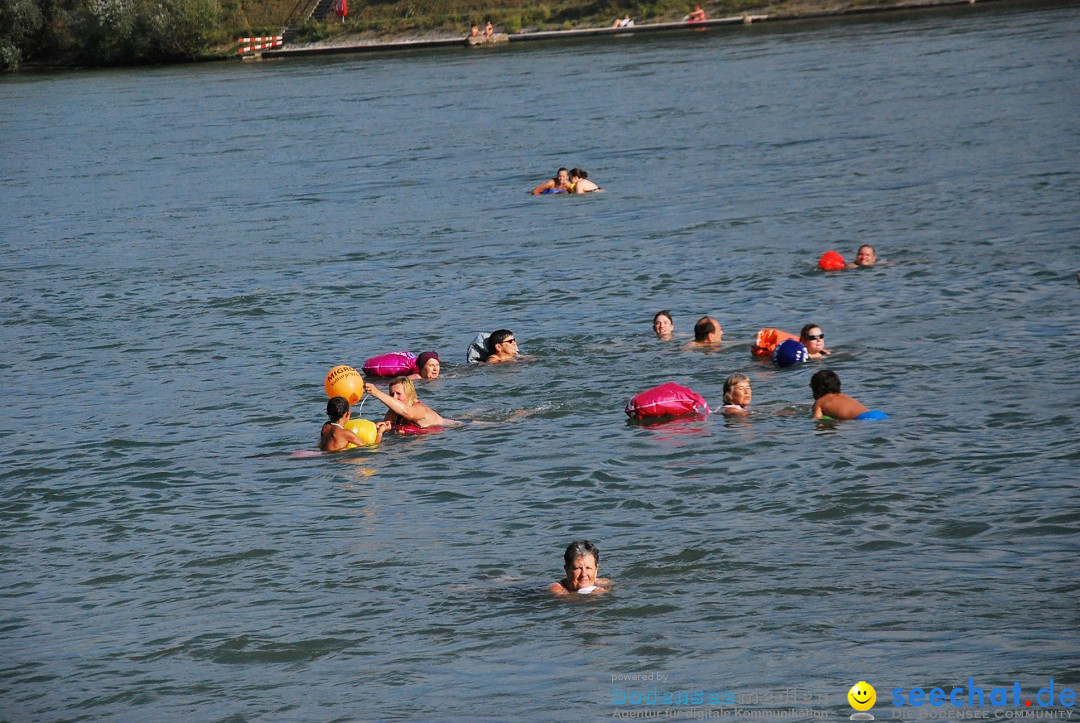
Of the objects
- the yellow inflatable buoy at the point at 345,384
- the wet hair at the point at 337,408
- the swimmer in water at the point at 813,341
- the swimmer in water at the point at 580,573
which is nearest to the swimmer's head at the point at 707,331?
the swimmer in water at the point at 813,341

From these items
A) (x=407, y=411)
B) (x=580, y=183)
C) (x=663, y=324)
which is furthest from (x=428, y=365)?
(x=580, y=183)

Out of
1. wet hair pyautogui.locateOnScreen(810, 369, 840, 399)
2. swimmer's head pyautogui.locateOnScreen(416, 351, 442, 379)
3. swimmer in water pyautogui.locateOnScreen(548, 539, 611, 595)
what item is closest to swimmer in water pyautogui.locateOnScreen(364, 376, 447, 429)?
swimmer's head pyautogui.locateOnScreen(416, 351, 442, 379)

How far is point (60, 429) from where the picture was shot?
57.9ft

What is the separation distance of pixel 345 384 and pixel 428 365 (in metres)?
1.73

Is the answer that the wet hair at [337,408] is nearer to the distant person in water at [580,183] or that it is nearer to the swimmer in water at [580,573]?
the swimmer in water at [580,573]

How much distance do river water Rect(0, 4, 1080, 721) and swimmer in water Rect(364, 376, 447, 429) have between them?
0.88 ft

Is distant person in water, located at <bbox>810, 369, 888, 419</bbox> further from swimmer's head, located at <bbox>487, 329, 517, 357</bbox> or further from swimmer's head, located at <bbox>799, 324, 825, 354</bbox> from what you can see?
swimmer's head, located at <bbox>487, 329, 517, 357</bbox>

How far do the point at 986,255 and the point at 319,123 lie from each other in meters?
31.8

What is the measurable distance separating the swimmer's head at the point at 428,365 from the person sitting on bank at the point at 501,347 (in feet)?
2.94

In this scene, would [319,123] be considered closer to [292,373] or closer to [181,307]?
[181,307]

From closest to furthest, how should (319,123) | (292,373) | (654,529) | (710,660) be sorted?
(710,660) → (654,529) → (292,373) → (319,123)

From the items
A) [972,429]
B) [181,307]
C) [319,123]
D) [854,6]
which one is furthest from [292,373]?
[854,6]

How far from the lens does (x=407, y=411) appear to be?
16.1m

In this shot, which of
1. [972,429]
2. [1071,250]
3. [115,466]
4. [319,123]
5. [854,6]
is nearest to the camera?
[972,429]
